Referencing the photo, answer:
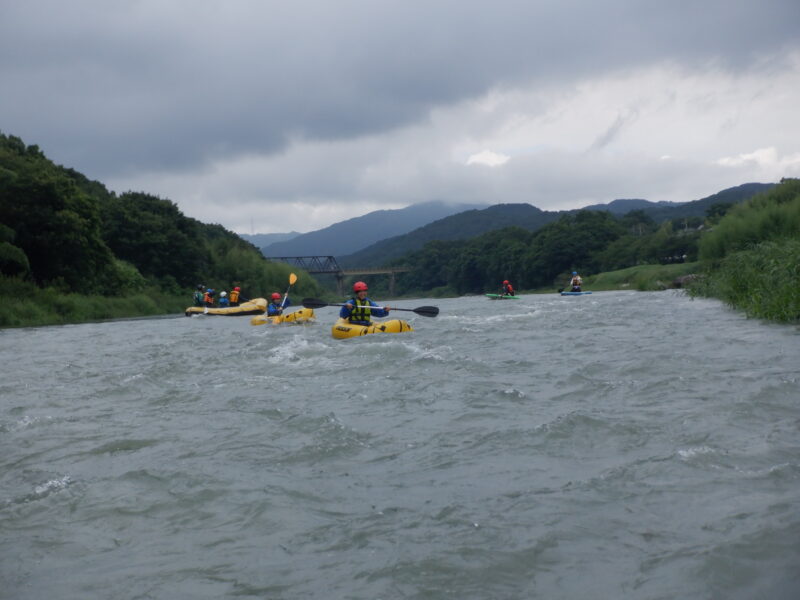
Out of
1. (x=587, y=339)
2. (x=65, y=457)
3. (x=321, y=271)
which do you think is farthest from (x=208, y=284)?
(x=65, y=457)

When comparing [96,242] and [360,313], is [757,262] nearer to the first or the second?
[360,313]

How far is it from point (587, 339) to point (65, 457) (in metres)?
8.99

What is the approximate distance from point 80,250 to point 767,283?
94.7 ft

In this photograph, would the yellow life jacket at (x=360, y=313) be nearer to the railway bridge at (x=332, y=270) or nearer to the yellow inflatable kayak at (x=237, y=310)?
the yellow inflatable kayak at (x=237, y=310)

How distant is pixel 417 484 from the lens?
13.8ft

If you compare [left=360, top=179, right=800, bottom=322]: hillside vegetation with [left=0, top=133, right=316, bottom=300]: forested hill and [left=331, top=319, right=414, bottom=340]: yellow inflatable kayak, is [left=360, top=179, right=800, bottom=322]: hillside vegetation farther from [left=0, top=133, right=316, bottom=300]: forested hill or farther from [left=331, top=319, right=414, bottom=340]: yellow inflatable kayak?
[left=0, top=133, right=316, bottom=300]: forested hill

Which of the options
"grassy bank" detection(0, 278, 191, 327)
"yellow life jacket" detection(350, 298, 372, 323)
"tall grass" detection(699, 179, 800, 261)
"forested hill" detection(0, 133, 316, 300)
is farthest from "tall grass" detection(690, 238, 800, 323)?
"forested hill" detection(0, 133, 316, 300)

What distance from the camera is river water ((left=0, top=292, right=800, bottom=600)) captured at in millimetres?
2988

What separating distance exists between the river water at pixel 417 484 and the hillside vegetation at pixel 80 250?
21.9 meters

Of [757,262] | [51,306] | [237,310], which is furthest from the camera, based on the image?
[237,310]

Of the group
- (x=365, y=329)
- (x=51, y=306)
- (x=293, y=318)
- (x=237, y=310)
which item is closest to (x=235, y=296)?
(x=237, y=310)

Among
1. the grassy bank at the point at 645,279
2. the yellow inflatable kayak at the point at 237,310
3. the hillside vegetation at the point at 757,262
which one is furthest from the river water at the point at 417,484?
the grassy bank at the point at 645,279

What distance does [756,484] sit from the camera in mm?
3818

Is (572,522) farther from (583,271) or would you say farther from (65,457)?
(583,271)
